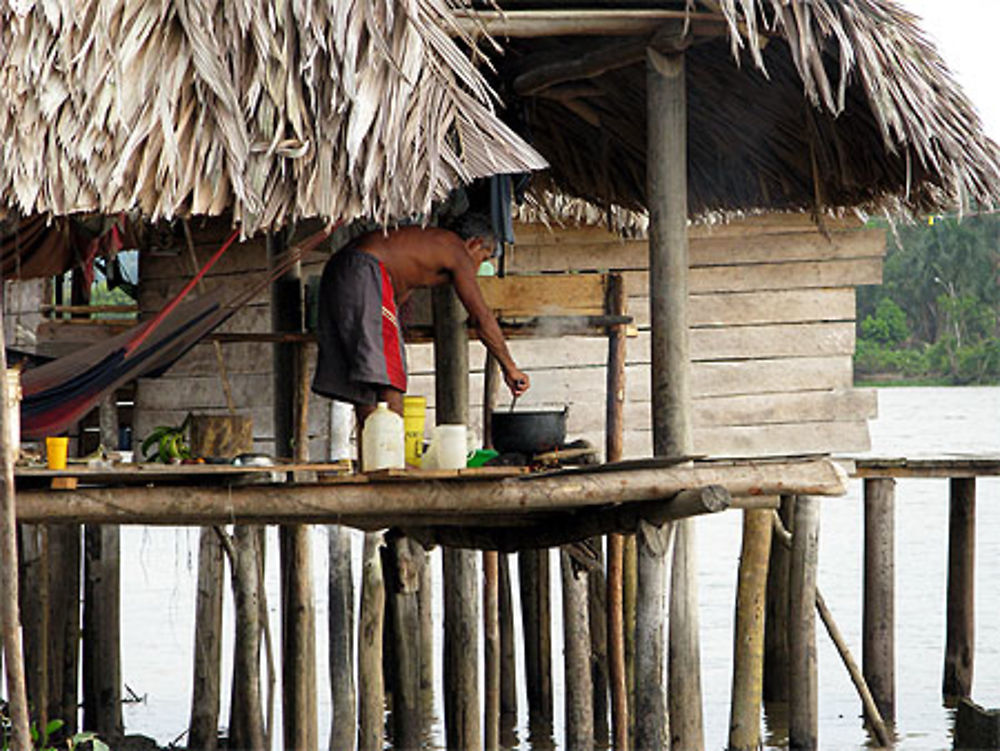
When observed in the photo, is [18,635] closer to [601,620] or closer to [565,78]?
[565,78]

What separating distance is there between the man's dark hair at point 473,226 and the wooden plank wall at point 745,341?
3.09 m

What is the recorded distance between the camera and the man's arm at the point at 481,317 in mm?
5973

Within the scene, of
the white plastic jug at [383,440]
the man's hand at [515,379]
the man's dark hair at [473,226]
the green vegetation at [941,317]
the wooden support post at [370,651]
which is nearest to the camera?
the white plastic jug at [383,440]

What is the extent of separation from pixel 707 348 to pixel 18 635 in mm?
5818

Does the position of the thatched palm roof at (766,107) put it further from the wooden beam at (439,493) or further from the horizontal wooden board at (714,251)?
the horizontal wooden board at (714,251)

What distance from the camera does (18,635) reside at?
4.68 metres

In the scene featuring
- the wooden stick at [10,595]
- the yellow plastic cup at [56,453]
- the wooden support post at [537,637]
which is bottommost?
the wooden support post at [537,637]

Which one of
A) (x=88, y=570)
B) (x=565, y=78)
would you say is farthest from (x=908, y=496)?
(x=565, y=78)

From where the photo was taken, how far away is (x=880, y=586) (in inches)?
370

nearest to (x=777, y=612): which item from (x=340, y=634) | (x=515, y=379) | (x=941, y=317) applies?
(x=340, y=634)

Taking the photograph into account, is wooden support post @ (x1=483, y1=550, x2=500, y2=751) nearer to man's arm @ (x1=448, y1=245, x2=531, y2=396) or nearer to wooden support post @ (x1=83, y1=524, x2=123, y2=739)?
man's arm @ (x1=448, y1=245, x2=531, y2=396)

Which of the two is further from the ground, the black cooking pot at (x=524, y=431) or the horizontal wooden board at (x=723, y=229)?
the horizontal wooden board at (x=723, y=229)

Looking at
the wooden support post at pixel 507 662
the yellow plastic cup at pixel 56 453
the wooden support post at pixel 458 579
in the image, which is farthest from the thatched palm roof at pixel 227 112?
the wooden support post at pixel 507 662

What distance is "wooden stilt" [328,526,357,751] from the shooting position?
7480mm
